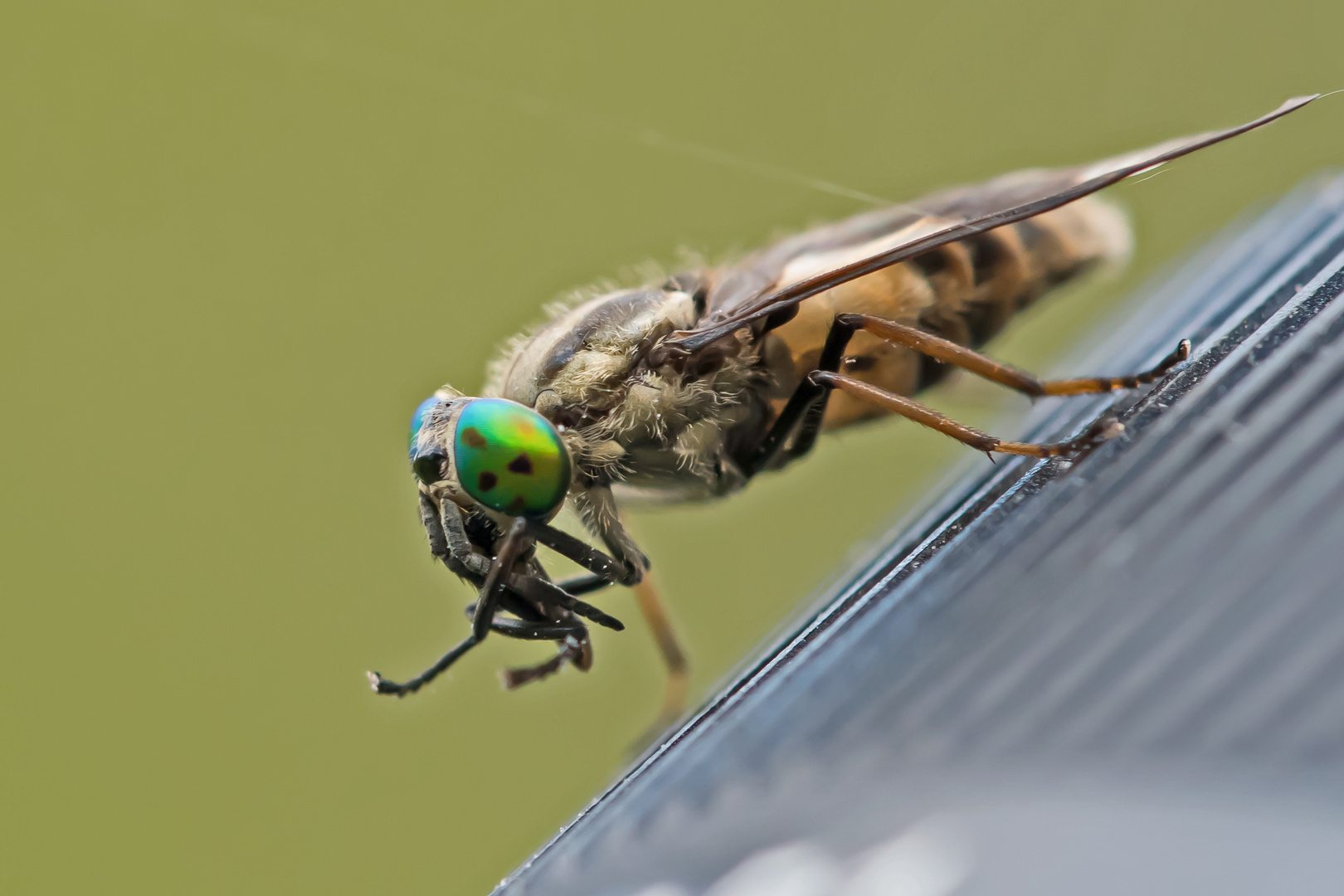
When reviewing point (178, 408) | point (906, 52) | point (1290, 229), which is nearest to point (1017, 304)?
point (1290, 229)

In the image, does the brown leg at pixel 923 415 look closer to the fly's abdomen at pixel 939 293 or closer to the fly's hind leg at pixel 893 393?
the fly's hind leg at pixel 893 393

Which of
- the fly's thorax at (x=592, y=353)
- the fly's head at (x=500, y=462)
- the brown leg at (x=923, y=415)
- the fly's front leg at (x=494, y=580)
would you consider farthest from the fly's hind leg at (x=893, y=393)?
the fly's front leg at (x=494, y=580)

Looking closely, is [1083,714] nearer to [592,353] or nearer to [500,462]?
[500,462]

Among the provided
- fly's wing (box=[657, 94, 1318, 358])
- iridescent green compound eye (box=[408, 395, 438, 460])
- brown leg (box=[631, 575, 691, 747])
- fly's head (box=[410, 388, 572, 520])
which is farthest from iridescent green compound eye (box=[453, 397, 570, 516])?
brown leg (box=[631, 575, 691, 747])

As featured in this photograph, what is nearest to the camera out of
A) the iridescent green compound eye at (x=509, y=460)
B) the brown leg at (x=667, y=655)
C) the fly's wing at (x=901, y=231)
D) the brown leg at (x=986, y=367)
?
the fly's wing at (x=901, y=231)

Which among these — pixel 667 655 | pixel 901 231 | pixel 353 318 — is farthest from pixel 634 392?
pixel 353 318
